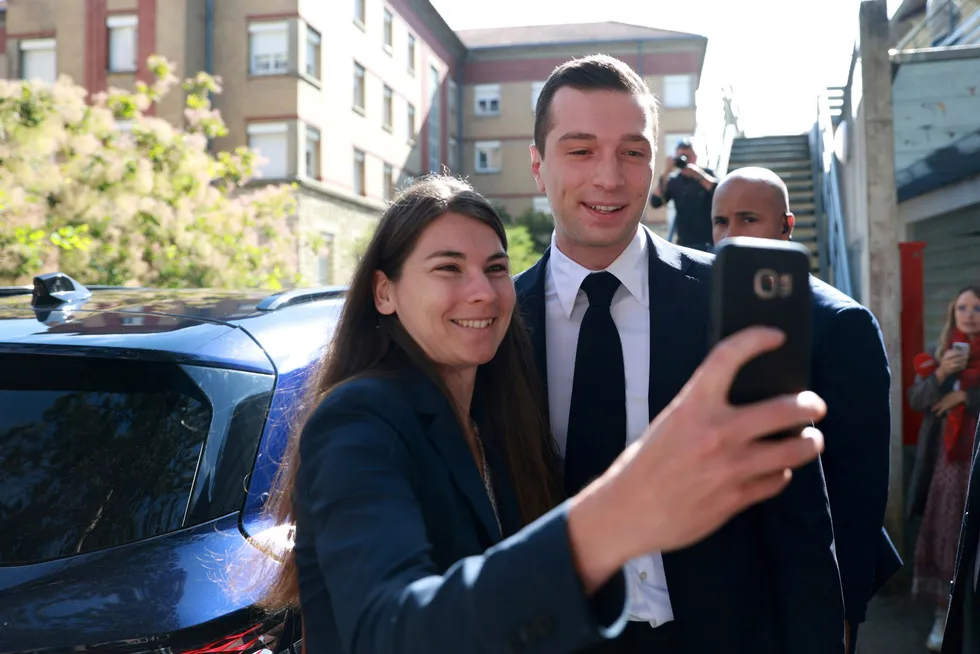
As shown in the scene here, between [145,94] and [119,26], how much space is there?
51.2ft

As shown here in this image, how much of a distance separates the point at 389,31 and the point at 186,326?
30318mm

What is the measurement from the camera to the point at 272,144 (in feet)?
79.2

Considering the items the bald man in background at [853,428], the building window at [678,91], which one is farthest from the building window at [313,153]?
the bald man in background at [853,428]

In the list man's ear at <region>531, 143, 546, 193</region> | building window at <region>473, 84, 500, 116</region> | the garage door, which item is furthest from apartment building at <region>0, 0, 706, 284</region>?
man's ear at <region>531, 143, 546, 193</region>

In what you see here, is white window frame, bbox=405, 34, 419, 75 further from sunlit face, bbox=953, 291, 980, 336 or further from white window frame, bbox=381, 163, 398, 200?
sunlit face, bbox=953, 291, 980, 336

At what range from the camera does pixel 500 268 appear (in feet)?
5.89

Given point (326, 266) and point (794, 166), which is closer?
point (794, 166)

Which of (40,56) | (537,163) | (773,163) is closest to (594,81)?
(537,163)

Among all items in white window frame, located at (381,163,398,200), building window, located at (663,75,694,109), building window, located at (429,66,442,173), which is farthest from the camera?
building window, located at (663,75,694,109)

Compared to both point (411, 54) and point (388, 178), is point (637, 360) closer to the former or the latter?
point (388, 178)

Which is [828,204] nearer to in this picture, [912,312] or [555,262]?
[912,312]

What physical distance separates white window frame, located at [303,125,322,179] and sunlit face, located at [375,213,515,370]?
931 inches

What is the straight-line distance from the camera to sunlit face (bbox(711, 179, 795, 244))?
11.7ft

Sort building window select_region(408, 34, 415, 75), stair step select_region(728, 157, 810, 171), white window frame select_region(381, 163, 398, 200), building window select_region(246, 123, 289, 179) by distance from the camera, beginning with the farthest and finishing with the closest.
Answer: building window select_region(408, 34, 415, 75) < white window frame select_region(381, 163, 398, 200) < building window select_region(246, 123, 289, 179) < stair step select_region(728, 157, 810, 171)
